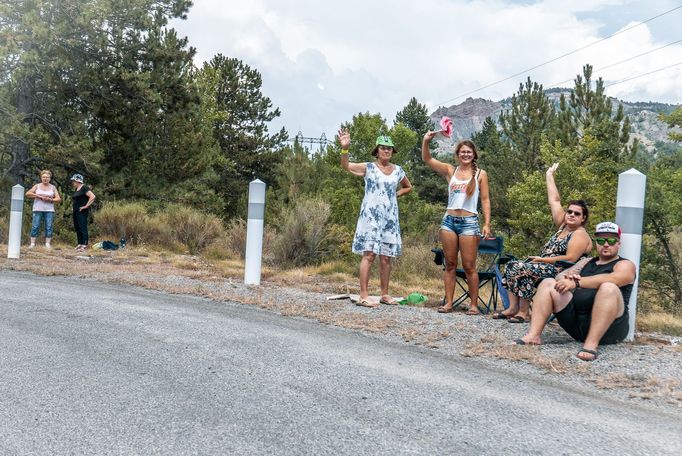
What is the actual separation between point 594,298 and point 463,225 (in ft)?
7.03

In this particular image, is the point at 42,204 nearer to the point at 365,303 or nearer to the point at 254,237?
the point at 254,237

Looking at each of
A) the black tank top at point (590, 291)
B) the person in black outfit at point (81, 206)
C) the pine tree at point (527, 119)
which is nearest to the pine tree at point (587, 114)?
Answer: the pine tree at point (527, 119)

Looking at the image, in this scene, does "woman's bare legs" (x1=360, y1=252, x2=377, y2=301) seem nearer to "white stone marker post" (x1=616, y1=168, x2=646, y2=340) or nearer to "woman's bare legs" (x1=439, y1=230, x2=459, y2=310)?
"woman's bare legs" (x1=439, y1=230, x2=459, y2=310)

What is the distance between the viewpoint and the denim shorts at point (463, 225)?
6664 millimetres

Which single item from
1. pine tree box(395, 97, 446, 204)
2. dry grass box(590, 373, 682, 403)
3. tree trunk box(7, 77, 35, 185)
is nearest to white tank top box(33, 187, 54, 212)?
tree trunk box(7, 77, 35, 185)

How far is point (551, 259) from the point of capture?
5691mm

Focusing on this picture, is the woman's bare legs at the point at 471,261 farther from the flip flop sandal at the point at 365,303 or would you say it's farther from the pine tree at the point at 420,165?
the pine tree at the point at 420,165

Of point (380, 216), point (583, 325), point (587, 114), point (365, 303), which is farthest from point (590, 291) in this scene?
point (587, 114)

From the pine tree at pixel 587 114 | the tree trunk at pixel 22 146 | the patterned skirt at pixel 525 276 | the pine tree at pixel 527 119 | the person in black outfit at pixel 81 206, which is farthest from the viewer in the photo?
the pine tree at pixel 527 119

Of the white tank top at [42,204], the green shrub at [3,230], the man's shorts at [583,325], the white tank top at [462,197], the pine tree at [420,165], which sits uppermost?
the pine tree at [420,165]

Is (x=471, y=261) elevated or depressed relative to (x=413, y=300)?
elevated

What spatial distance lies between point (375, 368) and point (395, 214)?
355 cm

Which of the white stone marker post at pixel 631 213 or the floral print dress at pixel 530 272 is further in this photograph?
the floral print dress at pixel 530 272

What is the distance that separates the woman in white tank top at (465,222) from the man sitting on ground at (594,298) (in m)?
1.65
